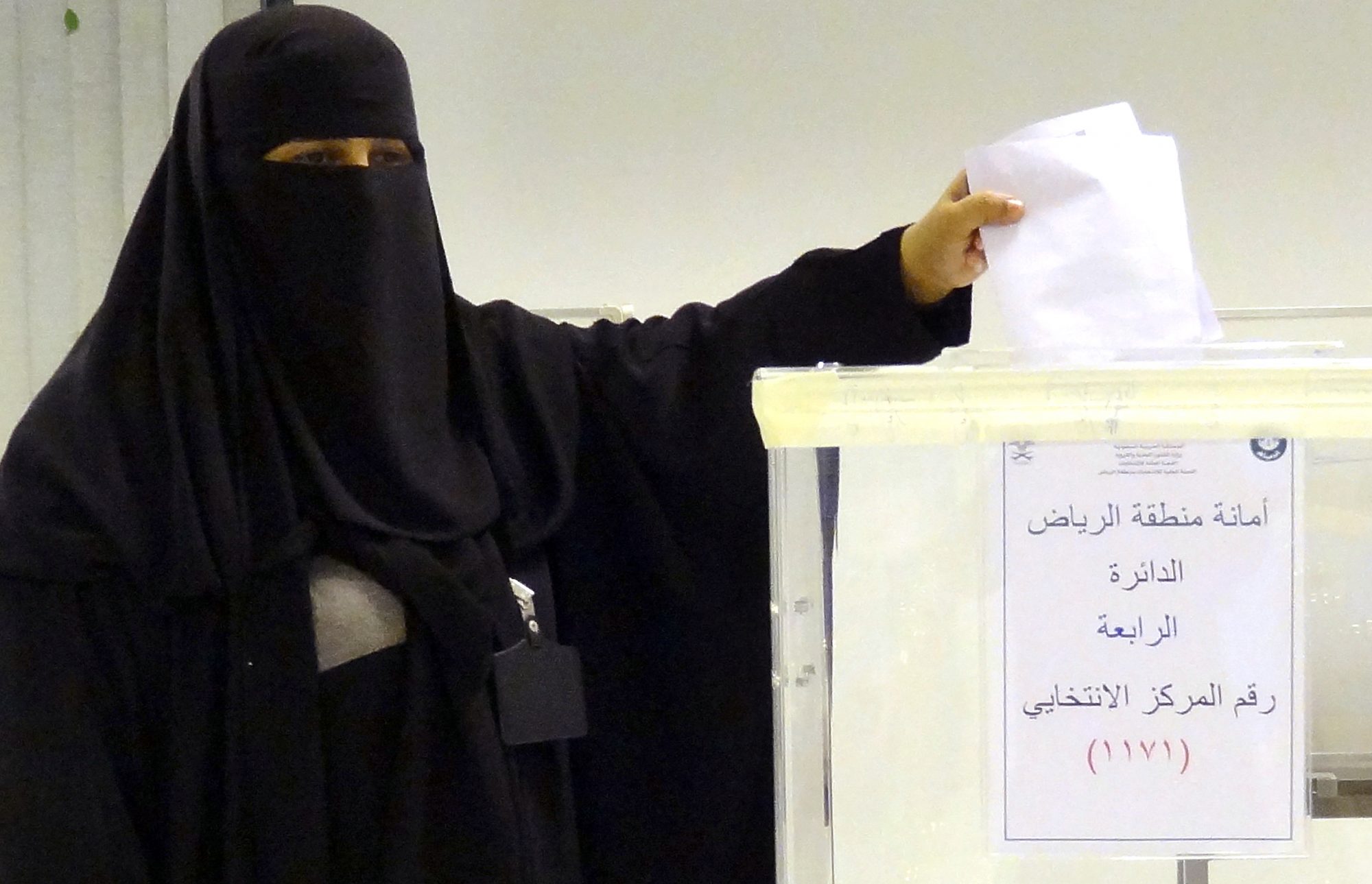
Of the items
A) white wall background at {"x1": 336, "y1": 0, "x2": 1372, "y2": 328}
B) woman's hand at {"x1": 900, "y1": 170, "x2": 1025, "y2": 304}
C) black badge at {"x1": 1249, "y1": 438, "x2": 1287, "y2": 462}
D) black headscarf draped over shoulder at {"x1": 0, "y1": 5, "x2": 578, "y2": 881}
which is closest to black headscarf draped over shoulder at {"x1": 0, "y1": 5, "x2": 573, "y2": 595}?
black headscarf draped over shoulder at {"x1": 0, "y1": 5, "x2": 578, "y2": 881}

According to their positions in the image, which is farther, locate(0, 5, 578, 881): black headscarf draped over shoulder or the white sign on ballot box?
locate(0, 5, 578, 881): black headscarf draped over shoulder

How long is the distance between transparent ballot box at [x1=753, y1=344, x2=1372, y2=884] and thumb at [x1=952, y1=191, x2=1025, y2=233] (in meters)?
0.13

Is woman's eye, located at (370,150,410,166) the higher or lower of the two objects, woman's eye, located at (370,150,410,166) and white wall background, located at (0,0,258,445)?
the lower

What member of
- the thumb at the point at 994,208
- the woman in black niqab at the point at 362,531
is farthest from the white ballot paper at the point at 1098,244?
the woman in black niqab at the point at 362,531

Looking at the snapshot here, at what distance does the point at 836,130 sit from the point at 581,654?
992 millimetres

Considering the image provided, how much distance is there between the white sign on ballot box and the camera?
433mm

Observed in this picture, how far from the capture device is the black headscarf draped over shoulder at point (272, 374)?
752mm

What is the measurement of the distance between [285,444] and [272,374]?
5 cm

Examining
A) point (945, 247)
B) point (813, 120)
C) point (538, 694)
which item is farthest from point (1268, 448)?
point (813, 120)

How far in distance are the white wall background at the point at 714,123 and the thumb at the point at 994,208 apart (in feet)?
3.46

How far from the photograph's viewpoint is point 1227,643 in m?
0.43

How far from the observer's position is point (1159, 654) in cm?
44

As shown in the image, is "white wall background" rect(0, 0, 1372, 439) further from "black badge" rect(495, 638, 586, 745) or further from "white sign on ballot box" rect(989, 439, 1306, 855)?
"white sign on ballot box" rect(989, 439, 1306, 855)

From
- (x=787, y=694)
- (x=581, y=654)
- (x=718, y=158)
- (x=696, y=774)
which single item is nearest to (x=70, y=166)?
(x=718, y=158)
